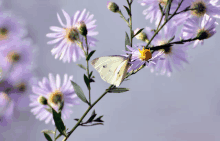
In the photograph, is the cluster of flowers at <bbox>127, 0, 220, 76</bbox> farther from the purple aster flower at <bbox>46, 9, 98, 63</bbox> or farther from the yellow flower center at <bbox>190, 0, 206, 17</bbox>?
the purple aster flower at <bbox>46, 9, 98, 63</bbox>

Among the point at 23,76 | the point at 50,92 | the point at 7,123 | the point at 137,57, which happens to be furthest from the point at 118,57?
the point at 50,92

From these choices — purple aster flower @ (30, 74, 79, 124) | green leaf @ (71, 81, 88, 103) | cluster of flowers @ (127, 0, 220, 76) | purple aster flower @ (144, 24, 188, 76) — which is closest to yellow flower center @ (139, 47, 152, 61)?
cluster of flowers @ (127, 0, 220, 76)

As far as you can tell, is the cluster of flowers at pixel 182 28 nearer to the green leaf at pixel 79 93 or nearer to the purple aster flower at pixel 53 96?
the green leaf at pixel 79 93

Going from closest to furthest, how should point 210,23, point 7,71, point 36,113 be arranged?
point 7,71 → point 210,23 → point 36,113

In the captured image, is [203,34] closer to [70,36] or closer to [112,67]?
[112,67]

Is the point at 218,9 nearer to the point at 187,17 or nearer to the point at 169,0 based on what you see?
the point at 187,17

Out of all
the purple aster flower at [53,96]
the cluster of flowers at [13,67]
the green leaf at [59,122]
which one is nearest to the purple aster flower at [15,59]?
the cluster of flowers at [13,67]
